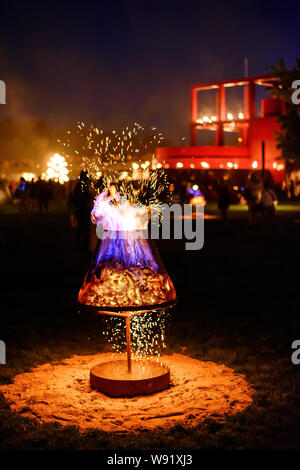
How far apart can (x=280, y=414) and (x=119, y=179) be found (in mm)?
2790

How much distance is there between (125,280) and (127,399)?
1.12 meters

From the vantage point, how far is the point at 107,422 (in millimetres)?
5277

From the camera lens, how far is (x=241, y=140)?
62.7m

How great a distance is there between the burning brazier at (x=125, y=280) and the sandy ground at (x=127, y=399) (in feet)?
0.46

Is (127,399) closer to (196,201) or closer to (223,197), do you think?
(223,197)

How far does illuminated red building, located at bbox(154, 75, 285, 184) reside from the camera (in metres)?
55.3

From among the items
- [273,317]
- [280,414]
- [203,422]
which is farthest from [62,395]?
[273,317]

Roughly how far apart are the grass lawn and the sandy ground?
16 cm

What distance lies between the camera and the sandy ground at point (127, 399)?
5336 mm
